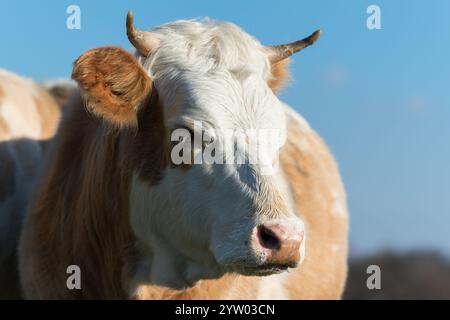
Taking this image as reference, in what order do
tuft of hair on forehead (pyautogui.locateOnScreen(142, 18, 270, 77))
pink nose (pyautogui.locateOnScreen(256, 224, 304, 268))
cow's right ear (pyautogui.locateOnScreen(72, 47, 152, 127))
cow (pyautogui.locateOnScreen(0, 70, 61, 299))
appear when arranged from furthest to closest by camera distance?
1. cow (pyautogui.locateOnScreen(0, 70, 61, 299))
2. tuft of hair on forehead (pyautogui.locateOnScreen(142, 18, 270, 77))
3. cow's right ear (pyautogui.locateOnScreen(72, 47, 152, 127))
4. pink nose (pyautogui.locateOnScreen(256, 224, 304, 268))

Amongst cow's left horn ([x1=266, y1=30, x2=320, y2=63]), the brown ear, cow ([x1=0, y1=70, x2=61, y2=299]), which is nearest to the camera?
cow's left horn ([x1=266, y1=30, x2=320, y2=63])

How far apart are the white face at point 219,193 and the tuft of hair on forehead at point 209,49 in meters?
0.02

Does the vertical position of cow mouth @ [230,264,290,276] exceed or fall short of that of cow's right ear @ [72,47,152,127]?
it falls short

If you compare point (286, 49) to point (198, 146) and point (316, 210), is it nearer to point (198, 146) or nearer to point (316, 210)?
point (198, 146)

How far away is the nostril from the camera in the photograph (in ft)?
14.5

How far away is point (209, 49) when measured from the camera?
5.12m

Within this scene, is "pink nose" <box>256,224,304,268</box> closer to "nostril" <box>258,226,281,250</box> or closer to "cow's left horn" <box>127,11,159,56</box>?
"nostril" <box>258,226,281,250</box>

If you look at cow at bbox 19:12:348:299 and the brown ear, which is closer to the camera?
cow at bbox 19:12:348:299

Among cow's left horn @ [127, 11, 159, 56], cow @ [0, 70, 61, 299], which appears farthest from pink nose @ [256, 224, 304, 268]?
cow @ [0, 70, 61, 299]

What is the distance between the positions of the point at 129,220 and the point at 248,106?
1018mm

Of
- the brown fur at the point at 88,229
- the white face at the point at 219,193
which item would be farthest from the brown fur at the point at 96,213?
the white face at the point at 219,193

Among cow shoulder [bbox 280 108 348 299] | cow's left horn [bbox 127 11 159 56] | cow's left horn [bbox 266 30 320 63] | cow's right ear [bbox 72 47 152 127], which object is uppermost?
cow's left horn [bbox 127 11 159 56]

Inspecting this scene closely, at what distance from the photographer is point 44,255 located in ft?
18.9

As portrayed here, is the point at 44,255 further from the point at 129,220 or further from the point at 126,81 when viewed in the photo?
the point at 126,81
